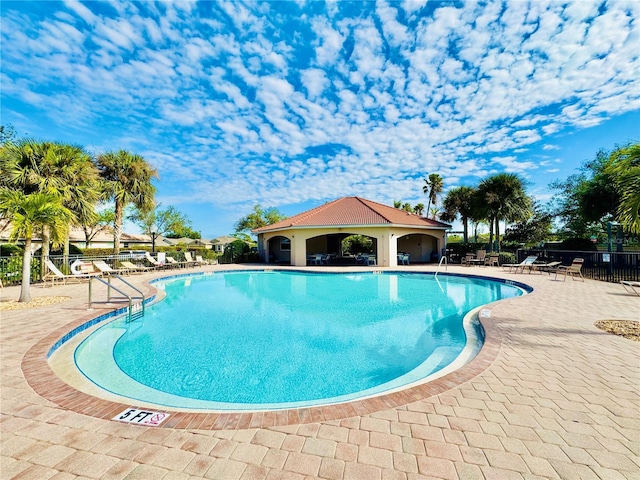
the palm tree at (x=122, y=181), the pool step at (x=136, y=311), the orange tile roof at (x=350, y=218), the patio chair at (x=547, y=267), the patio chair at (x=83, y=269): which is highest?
the palm tree at (x=122, y=181)

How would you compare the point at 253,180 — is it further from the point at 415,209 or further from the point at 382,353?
the point at 382,353

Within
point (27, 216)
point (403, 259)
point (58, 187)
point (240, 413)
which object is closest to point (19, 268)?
point (58, 187)

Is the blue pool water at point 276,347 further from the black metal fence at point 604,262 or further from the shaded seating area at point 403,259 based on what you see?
the shaded seating area at point 403,259

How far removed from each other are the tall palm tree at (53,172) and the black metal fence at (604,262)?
25038 millimetres

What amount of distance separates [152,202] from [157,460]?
22964 millimetres

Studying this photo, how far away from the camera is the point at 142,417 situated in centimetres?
289

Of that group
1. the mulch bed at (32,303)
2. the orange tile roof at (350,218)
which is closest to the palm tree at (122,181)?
the orange tile roof at (350,218)

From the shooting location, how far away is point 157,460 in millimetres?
2256

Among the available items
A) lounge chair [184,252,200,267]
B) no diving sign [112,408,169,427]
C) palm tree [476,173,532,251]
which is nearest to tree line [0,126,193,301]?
lounge chair [184,252,200,267]

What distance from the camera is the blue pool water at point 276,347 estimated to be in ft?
14.4

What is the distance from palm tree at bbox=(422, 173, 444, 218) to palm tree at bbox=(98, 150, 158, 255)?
3086 cm

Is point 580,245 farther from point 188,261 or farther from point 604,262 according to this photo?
point 188,261

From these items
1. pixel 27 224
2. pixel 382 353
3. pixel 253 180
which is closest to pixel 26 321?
pixel 27 224

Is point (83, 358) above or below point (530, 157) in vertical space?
below
